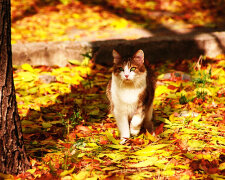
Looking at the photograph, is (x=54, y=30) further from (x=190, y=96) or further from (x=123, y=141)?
(x=123, y=141)

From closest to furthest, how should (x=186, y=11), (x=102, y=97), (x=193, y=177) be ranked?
(x=193, y=177)
(x=102, y=97)
(x=186, y=11)

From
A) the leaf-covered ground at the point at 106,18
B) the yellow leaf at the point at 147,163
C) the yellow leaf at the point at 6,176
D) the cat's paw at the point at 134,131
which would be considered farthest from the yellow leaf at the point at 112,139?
the leaf-covered ground at the point at 106,18

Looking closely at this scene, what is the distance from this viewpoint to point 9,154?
2.83 metres

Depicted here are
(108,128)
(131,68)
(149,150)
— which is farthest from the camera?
(108,128)

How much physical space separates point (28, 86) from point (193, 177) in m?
3.24

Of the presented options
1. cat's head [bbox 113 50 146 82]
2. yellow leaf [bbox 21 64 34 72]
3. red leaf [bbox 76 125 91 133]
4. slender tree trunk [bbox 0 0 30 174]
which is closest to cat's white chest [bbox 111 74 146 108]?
cat's head [bbox 113 50 146 82]

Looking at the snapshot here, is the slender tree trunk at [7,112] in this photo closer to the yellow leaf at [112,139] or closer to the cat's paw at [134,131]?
the yellow leaf at [112,139]

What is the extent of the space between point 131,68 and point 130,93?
0.88ft

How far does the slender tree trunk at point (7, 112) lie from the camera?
2.72 meters

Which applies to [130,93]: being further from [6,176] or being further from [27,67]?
[27,67]

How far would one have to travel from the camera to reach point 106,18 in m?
8.88

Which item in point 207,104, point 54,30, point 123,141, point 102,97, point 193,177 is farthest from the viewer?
point 54,30

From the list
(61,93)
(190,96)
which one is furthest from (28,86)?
(190,96)

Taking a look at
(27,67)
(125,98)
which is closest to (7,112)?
(125,98)
